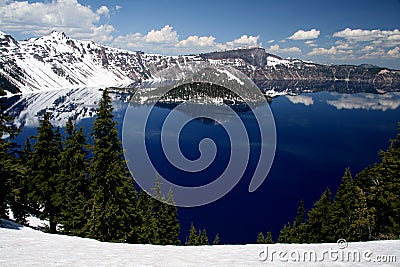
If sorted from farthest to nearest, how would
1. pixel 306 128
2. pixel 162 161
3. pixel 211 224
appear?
pixel 306 128
pixel 162 161
pixel 211 224

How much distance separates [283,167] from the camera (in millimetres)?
86188

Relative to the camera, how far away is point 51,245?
35.3ft

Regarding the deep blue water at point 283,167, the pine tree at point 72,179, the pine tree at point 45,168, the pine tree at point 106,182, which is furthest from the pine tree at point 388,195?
the deep blue water at point 283,167

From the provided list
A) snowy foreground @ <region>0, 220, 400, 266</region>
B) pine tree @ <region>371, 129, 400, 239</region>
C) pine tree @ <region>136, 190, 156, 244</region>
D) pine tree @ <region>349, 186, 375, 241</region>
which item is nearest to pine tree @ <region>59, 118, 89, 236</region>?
pine tree @ <region>136, 190, 156, 244</region>

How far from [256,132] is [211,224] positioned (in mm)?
69711

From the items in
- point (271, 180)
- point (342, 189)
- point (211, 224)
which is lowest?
point (211, 224)

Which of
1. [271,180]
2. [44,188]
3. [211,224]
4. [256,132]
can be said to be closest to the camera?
[44,188]

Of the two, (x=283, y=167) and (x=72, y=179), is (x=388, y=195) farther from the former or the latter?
(x=283, y=167)

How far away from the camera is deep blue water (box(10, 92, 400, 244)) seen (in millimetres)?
60875

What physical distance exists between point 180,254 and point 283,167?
79.9 metres

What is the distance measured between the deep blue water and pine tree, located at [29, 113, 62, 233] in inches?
153

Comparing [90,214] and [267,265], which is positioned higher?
[267,265]

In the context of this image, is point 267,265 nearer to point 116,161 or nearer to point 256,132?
point 116,161

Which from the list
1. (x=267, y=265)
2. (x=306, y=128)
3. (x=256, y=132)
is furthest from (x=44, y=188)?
(x=306, y=128)
